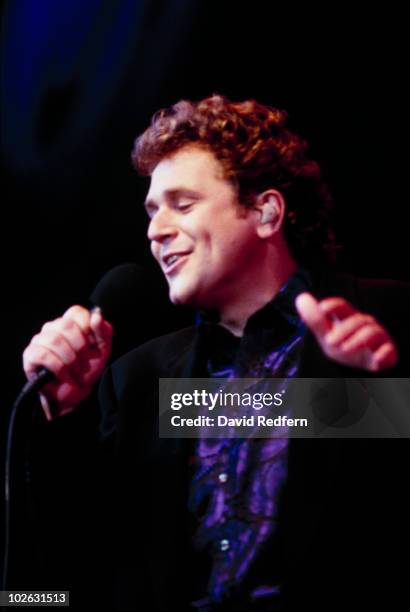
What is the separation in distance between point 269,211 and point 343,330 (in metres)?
0.59

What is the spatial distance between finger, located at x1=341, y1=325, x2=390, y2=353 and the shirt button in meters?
0.48

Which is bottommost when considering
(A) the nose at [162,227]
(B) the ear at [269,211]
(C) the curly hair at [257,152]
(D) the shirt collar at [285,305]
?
(D) the shirt collar at [285,305]

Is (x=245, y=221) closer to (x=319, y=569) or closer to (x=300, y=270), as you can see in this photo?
(x=300, y=270)

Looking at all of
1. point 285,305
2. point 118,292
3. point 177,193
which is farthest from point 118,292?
point 285,305

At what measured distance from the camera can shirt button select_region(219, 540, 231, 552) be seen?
1316 millimetres

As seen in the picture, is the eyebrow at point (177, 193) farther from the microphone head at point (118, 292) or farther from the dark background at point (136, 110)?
the dark background at point (136, 110)

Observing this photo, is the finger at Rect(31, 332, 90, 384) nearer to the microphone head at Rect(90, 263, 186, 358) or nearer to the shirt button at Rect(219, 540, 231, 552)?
the microphone head at Rect(90, 263, 186, 358)

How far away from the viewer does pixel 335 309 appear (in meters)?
1.09

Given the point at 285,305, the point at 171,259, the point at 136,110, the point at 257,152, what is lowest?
the point at 285,305

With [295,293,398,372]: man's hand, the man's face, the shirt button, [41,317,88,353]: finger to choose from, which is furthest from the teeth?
the shirt button

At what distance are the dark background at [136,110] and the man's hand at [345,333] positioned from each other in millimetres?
755

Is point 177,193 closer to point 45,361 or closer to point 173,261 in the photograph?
point 173,261

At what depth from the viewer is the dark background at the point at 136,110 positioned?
1.81m

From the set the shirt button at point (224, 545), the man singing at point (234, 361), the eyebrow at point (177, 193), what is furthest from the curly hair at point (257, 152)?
the shirt button at point (224, 545)
